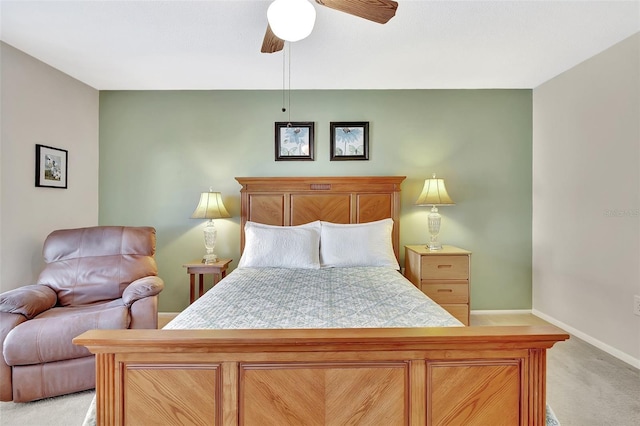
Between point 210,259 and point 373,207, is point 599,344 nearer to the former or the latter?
point 373,207

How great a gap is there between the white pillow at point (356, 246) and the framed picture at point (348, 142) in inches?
35.6

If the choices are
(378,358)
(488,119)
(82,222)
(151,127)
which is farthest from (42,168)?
(488,119)

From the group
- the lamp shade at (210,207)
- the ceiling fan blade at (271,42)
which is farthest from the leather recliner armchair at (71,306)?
the ceiling fan blade at (271,42)

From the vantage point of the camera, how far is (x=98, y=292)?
8.41ft

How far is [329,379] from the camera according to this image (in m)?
1.10

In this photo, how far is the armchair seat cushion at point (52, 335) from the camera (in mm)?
1890

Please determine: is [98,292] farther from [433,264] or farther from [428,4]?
[428,4]

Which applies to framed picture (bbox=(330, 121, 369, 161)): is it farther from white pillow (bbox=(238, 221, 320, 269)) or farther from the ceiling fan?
the ceiling fan

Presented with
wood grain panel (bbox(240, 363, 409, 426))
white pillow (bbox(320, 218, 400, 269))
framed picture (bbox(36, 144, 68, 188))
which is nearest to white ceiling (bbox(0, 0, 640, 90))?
framed picture (bbox(36, 144, 68, 188))

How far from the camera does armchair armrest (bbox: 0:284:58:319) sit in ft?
6.51

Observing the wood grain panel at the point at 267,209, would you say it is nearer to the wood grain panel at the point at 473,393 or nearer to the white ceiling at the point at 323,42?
the white ceiling at the point at 323,42

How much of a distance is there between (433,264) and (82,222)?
3.59 meters

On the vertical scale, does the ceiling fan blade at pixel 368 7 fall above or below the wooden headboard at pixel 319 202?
above

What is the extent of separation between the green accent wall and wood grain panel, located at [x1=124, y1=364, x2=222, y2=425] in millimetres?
2417
